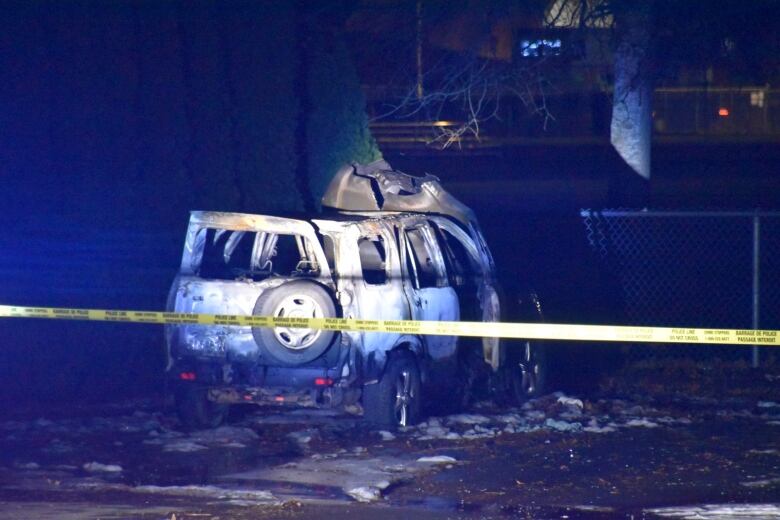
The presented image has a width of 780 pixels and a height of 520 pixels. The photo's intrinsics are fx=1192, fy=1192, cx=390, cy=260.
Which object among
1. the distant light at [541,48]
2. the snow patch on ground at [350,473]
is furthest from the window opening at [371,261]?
the distant light at [541,48]

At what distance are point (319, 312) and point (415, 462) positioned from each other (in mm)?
1409

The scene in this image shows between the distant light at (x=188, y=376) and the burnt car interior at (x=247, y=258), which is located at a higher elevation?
the burnt car interior at (x=247, y=258)

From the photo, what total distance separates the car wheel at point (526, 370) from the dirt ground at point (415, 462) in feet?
0.61

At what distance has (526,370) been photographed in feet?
38.8

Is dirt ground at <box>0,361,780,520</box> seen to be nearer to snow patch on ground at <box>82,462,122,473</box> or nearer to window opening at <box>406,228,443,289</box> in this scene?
snow patch on ground at <box>82,462,122,473</box>

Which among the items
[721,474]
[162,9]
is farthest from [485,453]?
[162,9]

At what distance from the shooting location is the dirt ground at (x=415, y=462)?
303 inches

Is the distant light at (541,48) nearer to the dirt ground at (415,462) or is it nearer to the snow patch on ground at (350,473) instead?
the dirt ground at (415,462)

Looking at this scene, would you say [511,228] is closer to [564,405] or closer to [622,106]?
[622,106]

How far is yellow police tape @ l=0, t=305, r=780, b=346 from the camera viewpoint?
8922mm

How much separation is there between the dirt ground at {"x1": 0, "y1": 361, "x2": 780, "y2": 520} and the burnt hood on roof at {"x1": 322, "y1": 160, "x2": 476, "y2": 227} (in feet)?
6.82

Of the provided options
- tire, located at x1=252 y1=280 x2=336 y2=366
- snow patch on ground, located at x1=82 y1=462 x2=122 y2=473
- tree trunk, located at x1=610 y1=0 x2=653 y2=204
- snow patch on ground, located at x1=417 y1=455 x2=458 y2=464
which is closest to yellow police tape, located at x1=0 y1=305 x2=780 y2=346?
tire, located at x1=252 y1=280 x2=336 y2=366

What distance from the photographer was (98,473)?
8.58m

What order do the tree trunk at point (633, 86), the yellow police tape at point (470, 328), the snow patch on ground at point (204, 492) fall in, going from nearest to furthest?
the snow patch on ground at point (204, 492) < the yellow police tape at point (470, 328) < the tree trunk at point (633, 86)
